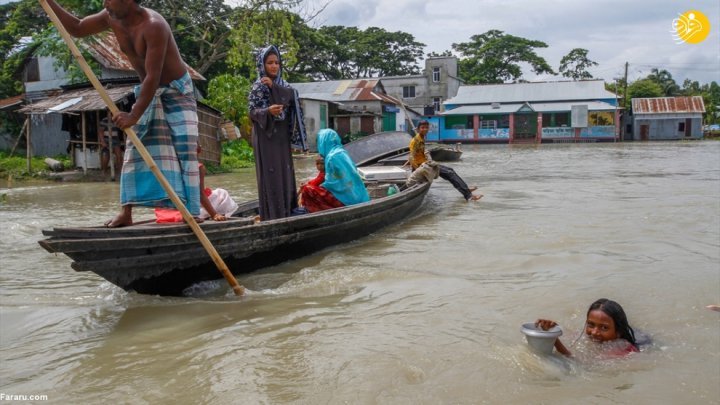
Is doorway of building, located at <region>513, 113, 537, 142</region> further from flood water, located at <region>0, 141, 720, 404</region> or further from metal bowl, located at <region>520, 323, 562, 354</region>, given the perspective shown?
metal bowl, located at <region>520, 323, 562, 354</region>

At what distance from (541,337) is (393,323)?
3.78 ft

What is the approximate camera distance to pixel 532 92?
35812 mm

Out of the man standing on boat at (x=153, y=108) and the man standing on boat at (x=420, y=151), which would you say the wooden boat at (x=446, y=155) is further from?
the man standing on boat at (x=153, y=108)

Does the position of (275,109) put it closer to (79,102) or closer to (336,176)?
(336,176)

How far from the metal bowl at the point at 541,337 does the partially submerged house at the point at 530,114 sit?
32.1 metres

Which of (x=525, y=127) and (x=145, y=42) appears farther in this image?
(x=525, y=127)

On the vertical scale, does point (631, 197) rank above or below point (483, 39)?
below

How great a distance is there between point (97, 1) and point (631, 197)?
43.8 ft

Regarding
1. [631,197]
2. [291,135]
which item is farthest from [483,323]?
[631,197]

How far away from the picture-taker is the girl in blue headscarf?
5.61 meters

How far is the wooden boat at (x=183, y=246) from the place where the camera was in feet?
11.3

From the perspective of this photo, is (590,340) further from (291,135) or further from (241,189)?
(241,189)

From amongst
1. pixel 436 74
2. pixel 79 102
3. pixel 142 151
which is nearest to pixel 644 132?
pixel 436 74

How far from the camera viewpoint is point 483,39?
45.4 meters
